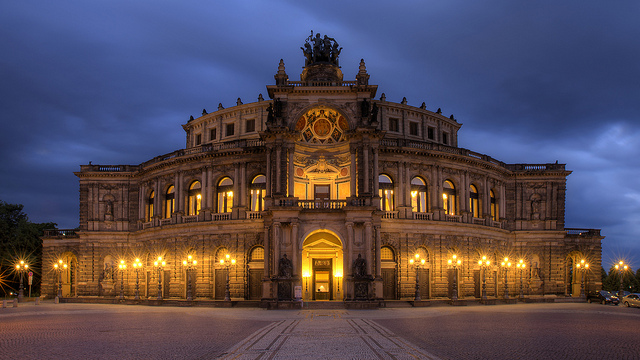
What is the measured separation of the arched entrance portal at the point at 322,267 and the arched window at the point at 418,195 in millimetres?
10041

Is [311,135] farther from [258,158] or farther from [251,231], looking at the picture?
[251,231]

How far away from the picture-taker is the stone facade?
50938mm

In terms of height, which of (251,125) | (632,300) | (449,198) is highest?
(251,125)

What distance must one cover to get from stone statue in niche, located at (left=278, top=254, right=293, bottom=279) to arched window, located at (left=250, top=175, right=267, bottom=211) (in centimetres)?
1098

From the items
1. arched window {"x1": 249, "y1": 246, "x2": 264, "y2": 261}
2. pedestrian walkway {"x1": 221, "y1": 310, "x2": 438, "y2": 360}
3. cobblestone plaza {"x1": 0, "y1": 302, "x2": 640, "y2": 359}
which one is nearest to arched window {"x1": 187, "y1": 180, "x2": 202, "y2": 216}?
arched window {"x1": 249, "y1": 246, "x2": 264, "y2": 261}

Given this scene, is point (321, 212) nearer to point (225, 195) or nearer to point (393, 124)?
point (225, 195)

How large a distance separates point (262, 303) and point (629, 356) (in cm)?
3371

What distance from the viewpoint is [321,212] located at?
50031mm

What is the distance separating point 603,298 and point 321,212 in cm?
3135

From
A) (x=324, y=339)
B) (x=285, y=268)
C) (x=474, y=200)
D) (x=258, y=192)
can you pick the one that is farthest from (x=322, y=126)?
(x=324, y=339)

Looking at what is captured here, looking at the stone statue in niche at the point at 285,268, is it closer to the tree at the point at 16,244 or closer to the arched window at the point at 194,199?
the arched window at the point at 194,199

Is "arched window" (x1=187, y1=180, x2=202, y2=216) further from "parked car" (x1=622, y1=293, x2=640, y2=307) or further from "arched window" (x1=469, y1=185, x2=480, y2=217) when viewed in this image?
"parked car" (x1=622, y1=293, x2=640, y2=307)

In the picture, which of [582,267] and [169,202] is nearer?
[169,202]

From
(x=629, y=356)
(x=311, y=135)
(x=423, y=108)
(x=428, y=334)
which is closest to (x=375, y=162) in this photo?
(x=311, y=135)
